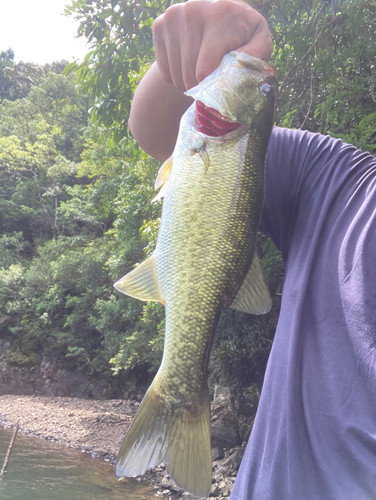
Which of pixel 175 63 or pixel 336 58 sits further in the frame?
pixel 336 58

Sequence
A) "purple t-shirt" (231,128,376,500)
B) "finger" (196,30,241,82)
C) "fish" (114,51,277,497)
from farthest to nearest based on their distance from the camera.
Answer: "finger" (196,30,241,82), "fish" (114,51,277,497), "purple t-shirt" (231,128,376,500)

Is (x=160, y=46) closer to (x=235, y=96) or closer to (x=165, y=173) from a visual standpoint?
(x=235, y=96)

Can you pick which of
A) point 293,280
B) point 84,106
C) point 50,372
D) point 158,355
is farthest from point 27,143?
point 293,280

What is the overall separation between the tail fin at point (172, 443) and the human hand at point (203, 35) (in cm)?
91

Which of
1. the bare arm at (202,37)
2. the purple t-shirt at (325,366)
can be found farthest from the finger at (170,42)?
the purple t-shirt at (325,366)

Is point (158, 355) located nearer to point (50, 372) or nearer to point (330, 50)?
point (50, 372)

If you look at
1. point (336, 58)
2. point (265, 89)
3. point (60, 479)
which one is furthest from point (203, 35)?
point (60, 479)

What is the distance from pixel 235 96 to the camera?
1.14m

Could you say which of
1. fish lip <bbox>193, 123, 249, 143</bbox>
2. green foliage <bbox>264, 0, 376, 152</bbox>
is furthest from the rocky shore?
fish lip <bbox>193, 123, 249, 143</bbox>

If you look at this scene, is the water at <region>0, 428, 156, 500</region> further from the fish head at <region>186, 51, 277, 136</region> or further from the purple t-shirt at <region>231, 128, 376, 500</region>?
the fish head at <region>186, 51, 277, 136</region>

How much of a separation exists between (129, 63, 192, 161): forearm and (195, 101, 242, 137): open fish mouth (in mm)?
204

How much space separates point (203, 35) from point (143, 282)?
0.75 m

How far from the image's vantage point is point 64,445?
12.1 m

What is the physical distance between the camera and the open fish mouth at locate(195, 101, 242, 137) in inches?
43.8
